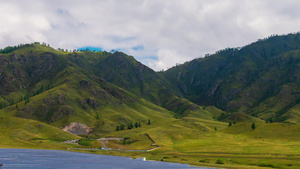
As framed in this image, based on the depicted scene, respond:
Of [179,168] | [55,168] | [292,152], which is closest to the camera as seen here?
[55,168]

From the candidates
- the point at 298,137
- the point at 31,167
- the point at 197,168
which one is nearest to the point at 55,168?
the point at 31,167

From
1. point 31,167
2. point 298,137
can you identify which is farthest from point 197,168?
point 298,137

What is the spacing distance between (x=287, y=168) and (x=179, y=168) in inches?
1509

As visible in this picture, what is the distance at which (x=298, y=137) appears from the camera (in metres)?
193

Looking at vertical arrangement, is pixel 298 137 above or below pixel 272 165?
above

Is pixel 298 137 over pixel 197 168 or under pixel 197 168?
over

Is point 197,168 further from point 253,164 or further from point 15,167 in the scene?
point 15,167

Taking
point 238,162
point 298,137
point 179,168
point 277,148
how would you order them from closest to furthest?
point 179,168
point 238,162
point 277,148
point 298,137

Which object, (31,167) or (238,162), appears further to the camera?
(238,162)

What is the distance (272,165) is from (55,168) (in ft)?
262

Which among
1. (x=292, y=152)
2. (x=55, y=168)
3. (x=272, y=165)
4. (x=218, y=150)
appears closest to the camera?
(x=55, y=168)

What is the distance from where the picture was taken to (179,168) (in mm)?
100938

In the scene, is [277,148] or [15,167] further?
[277,148]

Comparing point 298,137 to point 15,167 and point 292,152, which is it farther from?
point 15,167
